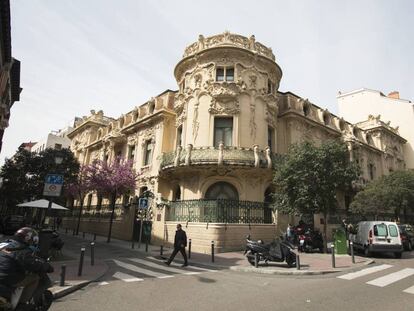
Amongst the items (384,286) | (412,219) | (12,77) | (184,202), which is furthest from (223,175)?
(412,219)

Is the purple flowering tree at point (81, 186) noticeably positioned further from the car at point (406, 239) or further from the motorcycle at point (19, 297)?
the car at point (406, 239)

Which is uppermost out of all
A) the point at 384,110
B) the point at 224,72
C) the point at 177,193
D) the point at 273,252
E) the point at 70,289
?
the point at 384,110

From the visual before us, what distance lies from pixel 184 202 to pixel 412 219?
27.0 metres

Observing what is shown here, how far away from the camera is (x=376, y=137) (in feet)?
113

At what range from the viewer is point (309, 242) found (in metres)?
15.5

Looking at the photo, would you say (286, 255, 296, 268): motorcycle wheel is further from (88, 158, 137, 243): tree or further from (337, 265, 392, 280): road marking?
(88, 158, 137, 243): tree

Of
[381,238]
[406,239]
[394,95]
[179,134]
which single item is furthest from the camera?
[394,95]

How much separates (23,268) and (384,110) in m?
44.0

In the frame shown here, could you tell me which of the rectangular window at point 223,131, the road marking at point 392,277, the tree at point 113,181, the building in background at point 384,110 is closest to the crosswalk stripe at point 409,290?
the road marking at point 392,277

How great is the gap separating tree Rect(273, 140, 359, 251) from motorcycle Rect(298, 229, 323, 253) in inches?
31.3

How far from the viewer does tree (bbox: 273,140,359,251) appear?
15.3 metres

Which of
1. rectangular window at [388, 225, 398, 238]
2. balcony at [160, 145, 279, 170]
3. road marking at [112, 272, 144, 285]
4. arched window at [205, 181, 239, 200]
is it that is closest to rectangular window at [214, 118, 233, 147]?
balcony at [160, 145, 279, 170]

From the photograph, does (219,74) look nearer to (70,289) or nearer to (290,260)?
(290,260)

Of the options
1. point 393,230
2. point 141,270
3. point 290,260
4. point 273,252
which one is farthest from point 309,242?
point 141,270
